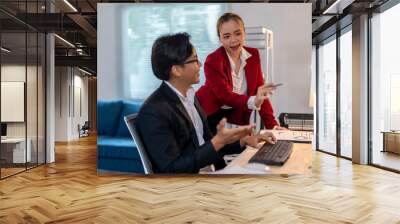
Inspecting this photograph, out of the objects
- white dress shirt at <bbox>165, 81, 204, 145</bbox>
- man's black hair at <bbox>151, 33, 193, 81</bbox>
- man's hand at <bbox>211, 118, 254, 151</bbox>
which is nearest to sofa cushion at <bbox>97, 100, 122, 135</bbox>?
man's black hair at <bbox>151, 33, 193, 81</bbox>

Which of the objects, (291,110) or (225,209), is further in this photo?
(291,110)

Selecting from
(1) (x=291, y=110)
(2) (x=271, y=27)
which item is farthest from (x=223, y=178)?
(2) (x=271, y=27)

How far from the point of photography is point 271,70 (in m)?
5.90

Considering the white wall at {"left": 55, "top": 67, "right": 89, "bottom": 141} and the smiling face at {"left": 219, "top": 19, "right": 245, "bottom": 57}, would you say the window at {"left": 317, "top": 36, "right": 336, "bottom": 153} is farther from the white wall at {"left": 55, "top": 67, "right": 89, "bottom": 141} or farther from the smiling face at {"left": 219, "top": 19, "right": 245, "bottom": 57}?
the white wall at {"left": 55, "top": 67, "right": 89, "bottom": 141}

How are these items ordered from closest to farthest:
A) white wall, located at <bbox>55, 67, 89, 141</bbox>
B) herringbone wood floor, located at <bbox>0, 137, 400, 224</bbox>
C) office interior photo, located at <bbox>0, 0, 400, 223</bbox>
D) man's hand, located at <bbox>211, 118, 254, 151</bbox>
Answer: herringbone wood floor, located at <bbox>0, 137, 400, 224</bbox>
office interior photo, located at <bbox>0, 0, 400, 223</bbox>
man's hand, located at <bbox>211, 118, 254, 151</bbox>
white wall, located at <bbox>55, 67, 89, 141</bbox>

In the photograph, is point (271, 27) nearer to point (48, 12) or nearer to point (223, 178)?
point (223, 178)

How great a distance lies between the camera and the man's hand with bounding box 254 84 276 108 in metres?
5.83

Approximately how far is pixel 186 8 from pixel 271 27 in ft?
4.17

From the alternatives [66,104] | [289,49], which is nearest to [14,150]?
[289,49]

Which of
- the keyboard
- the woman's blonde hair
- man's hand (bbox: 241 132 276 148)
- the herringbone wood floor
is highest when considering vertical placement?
the woman's blonde hair

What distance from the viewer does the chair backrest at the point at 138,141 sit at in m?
5.53

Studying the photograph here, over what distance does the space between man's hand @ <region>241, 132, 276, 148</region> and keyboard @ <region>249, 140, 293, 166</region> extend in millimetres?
72

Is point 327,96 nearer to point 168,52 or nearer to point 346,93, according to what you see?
point 346,93

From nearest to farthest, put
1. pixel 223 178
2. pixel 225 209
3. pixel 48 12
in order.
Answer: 1. pixel 225 209
2. pixel 223 178
3. pixel 48 12
